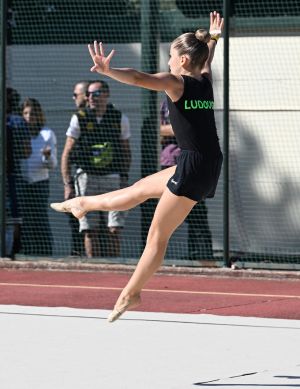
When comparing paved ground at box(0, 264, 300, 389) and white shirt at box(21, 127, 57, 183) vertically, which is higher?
white shirt at box(21, 127, 57, 183)

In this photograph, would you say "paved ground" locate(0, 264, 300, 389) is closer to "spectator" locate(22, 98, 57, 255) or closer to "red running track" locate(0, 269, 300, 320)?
"red running track" locate(0, 269, 300, 320)

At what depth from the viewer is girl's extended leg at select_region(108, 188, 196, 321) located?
8.04 m

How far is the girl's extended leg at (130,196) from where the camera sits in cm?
841

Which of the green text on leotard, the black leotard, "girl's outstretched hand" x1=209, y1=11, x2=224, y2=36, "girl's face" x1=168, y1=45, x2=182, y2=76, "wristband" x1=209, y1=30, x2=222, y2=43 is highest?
"girl's outstretched hand" x1=209, y1=11, x2=224, y2=36

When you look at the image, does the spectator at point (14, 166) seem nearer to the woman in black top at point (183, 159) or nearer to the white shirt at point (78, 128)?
the white shirt at point (78, 128)

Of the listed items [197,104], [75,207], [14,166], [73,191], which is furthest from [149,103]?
[197,104]

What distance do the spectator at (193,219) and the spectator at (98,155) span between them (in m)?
0.47

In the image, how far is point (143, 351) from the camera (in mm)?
8414

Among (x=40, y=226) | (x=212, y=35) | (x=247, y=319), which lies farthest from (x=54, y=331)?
(x=40, y=226)

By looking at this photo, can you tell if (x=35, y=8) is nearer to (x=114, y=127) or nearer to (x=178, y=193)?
(x=114, y=127)

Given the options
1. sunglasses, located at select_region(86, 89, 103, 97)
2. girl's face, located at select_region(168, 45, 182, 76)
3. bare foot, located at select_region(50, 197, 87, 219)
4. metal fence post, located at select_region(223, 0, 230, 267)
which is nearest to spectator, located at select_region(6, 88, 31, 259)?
sunglasses, located at select_region(86, 89, 103, 97)

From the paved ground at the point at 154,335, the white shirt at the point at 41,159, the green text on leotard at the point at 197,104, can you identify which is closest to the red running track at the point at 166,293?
the paved ground at the point at 154,335

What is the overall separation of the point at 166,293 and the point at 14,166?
360 cm

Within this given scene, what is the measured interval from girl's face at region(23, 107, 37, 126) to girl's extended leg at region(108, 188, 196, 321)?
6.86m
